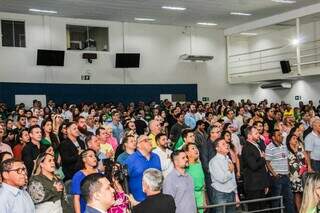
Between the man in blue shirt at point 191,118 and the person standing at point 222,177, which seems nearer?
the person standing at point 222,177

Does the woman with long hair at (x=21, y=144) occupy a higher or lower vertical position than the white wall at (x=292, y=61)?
lower

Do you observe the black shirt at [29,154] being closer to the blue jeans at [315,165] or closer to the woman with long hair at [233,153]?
the woman with long hair at [233,153]

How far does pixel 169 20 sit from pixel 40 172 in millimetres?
15701

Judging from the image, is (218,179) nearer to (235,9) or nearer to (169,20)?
(235,9)

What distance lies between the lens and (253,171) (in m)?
7.23

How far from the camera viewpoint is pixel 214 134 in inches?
312

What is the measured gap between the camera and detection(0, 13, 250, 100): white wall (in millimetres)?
17828

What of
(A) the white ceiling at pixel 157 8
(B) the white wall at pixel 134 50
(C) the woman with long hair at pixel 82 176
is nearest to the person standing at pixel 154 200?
(C) the woman with long hair at pixel 82 176

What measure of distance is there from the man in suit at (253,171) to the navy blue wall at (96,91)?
12.4 m

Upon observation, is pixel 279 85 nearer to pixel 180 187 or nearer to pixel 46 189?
pixel 180 187

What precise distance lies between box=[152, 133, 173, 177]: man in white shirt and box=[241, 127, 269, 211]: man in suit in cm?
128

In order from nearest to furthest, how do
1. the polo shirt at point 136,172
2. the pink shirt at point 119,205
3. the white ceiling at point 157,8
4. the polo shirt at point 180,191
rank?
the pink shirt at point 119,205 < the polo shirt at point 180,191 < the polo shirt at point 136,172 < the white ceiling at point 157,8

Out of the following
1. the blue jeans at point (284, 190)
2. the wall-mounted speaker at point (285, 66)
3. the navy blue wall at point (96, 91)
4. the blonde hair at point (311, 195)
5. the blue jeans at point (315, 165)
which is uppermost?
the wall-mounted speaker at point (285, 66)

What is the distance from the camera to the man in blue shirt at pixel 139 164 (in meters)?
5.87
